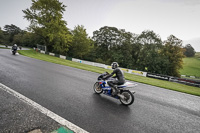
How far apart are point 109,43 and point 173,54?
72.8ft

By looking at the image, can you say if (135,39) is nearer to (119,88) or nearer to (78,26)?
(78,26)

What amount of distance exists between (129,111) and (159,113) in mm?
1351

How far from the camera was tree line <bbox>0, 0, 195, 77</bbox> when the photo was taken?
29.1m

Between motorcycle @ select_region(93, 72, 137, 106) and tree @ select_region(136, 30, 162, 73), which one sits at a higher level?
tree @ select_region(136, 30, 162, 73)

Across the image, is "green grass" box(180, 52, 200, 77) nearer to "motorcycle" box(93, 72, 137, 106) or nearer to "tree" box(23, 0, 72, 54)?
"motorcycle" box(93, 72, 137, 106)

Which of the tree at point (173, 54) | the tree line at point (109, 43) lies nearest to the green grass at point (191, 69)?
the tree at point (173, 54)

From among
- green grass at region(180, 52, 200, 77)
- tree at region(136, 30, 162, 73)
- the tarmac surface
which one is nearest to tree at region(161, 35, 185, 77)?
tree at region(136, 30, 162, 73)

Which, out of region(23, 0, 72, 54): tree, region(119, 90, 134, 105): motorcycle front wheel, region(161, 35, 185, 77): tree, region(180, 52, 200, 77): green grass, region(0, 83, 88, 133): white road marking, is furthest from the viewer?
region(180, 52, 200, 77): green grass

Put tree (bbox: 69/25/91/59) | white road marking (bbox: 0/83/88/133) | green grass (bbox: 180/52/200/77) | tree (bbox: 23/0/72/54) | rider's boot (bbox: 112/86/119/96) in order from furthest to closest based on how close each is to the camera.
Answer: green grass (bbox: 180/52/200/77)
tree (bbox: 69/25/91/59)
tree (bbox: 23/0/72/54)
rider's boot (bbox: 112/86/119/96)
white road marking (bbox: 0/83/88/133)

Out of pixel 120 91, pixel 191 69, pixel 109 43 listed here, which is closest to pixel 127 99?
pixel 120 91

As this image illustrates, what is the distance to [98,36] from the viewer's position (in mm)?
41500

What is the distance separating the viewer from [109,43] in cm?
4009

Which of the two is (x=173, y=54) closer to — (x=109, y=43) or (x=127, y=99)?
(x=109, y=43)

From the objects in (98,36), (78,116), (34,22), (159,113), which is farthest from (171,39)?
(34,22)
